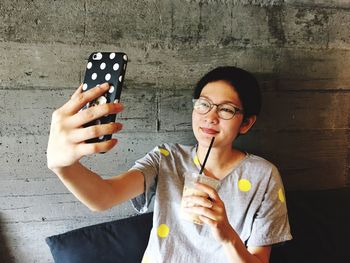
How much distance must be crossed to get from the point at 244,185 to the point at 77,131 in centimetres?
71

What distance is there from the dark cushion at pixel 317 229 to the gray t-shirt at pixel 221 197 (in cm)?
26

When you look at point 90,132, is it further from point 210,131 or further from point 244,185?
point 244,185

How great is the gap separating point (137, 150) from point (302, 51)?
2.98ft

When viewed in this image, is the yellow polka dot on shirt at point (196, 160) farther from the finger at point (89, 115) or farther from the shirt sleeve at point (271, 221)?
the finger at point (89, 115)

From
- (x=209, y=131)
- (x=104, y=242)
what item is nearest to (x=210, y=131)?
(x=209, y=131)

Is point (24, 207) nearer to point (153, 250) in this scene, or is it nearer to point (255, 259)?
point (153, 250)

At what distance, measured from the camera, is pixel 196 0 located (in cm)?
144

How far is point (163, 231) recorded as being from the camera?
125 centimetres

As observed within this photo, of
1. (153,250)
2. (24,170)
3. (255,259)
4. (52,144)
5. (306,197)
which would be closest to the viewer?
(52,144)

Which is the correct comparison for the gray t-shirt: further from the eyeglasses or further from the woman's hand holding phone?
the woman's hand holding phone

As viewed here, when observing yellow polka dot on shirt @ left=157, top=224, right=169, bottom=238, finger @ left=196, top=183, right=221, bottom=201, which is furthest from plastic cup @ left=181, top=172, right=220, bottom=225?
yellow polka dot on shirt @ left=157, top=224, right=169, bottom=238

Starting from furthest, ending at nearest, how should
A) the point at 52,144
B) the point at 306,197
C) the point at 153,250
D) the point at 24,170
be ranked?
the point at 306,197 → the point at 24,170 → the point at 153,250 → the point at 52,144

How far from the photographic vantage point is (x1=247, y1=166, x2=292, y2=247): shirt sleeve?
3.92ft

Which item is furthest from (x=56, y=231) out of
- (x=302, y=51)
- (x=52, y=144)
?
(x=302, y=51)
